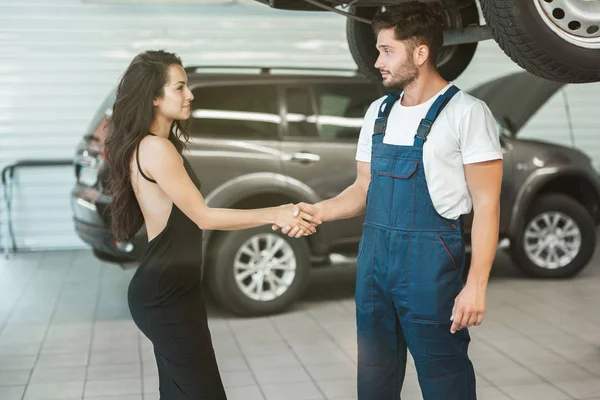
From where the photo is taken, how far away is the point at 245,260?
5.79 meters

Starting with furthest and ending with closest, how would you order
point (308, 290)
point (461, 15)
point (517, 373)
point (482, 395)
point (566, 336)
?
1. point (308, 290)
2. point (566, 336)
3. point (517, 373)
4. point (482, 395)
5. point (461, 15)

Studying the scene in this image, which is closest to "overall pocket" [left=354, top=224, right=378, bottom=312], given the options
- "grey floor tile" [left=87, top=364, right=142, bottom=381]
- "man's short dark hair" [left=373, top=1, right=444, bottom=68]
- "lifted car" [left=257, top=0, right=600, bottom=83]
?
"man's short dark hair" [left=373, top=1, right=444, bottom=68]

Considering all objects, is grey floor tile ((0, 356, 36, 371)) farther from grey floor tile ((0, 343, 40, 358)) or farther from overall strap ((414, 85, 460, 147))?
overall strap ((414, 85, 460, 147))

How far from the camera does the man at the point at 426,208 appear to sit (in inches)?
105

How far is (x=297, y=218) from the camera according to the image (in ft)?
10.3

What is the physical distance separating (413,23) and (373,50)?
0.98 m

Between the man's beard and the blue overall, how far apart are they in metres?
0.10

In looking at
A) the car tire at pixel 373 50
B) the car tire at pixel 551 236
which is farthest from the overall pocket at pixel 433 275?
the car tire at pixel 551 236

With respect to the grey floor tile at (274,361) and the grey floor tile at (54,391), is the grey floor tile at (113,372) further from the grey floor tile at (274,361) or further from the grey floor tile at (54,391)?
the grey floor tile at (274,361)

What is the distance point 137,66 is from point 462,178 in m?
1.06

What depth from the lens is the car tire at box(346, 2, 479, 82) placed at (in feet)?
11.8

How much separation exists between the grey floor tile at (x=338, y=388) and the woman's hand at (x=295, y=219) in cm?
142

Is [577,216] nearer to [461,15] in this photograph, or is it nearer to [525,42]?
[461,15]

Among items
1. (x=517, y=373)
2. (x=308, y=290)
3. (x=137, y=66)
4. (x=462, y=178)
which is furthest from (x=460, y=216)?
(x=308, y=290)
